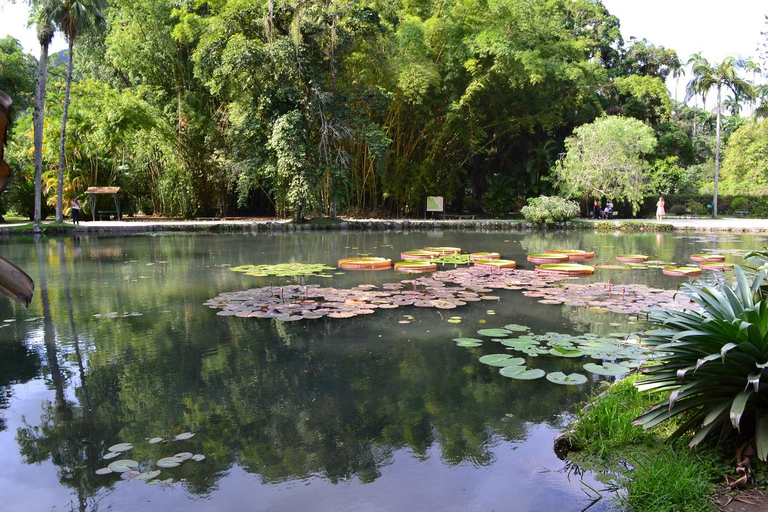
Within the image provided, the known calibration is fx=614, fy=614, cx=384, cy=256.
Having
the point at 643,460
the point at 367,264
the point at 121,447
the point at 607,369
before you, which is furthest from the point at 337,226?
the point at 643,460

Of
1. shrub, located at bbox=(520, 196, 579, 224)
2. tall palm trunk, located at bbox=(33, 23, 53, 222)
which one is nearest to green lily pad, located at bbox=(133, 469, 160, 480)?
tall palm trunk, located at bbox=(33, 23, 53, 222)

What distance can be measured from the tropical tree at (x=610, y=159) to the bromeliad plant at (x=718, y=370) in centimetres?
1916

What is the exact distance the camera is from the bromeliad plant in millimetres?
2662

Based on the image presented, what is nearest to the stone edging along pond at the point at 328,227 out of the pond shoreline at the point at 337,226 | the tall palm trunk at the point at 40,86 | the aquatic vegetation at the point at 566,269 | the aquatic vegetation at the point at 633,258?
the pond shoreline at the point at 337,226

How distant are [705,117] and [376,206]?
3244 centimetres

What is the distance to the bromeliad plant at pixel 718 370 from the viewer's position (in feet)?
8.73

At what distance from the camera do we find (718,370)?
2.77 m

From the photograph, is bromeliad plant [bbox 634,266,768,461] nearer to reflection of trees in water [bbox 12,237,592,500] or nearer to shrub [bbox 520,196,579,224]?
reflection of trees in water [bbox 12,237,592,500]

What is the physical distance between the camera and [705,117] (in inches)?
1754

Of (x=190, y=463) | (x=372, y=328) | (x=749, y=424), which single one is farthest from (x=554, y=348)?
(x=190, y=463)

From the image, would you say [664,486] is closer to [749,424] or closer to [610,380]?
[749,424]

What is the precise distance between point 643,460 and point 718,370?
1.79 ft

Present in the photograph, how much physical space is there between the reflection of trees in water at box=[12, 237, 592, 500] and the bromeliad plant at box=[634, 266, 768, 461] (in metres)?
0.94

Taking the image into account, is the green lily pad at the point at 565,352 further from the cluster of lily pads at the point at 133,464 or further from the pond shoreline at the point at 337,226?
the pond shoreline at the point at 337,226
